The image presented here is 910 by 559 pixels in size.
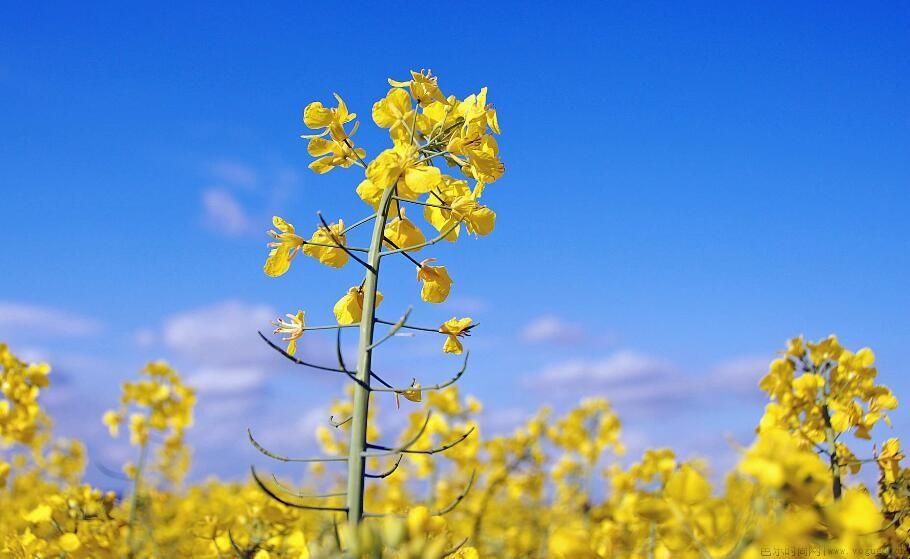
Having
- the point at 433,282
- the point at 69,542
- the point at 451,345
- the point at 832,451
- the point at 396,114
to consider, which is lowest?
the point at 69,542

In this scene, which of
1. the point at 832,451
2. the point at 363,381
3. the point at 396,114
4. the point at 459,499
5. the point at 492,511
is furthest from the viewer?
the point at 492,511

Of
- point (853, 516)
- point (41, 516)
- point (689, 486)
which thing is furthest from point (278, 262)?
point (41, 516)

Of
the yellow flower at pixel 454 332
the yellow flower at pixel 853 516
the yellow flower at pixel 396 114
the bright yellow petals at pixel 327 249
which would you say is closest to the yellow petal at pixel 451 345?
the yellow flower at pixel 454 332

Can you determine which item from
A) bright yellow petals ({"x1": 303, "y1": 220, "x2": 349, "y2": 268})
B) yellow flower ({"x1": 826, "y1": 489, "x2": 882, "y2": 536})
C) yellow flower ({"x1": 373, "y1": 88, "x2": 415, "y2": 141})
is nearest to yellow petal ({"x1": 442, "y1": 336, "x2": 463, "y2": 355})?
bright yellow petals ({"x1": 303, "y1": 220, "x2": 349, "y2": 268})

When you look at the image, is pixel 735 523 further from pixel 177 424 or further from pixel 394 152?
pixel 177 424

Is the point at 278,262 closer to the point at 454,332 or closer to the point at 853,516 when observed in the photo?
the point at 454,332
